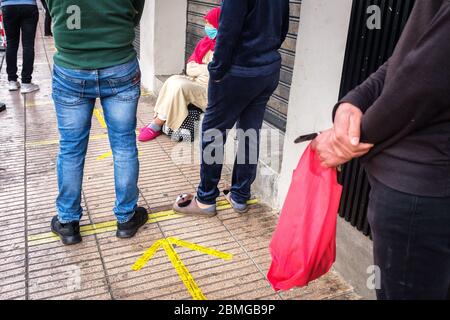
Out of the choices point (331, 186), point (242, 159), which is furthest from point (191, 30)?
point (331, 186)

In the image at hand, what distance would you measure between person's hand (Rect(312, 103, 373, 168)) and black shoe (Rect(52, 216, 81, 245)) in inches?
82.0

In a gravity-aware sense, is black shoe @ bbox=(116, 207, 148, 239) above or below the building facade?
below

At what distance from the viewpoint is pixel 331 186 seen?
1.75 m

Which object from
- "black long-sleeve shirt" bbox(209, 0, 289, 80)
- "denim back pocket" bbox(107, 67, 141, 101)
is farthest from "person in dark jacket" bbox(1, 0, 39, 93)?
"black long-sleeve shirt" bbox(209, 0, 289, 80)

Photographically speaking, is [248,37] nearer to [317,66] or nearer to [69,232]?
[317,66]

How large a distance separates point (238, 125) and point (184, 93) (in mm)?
1571

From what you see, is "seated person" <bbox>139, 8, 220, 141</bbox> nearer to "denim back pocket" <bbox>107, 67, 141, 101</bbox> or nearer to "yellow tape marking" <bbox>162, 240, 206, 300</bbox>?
"denim back pocket" <bbox>107, 67, 141, 101</bbox>

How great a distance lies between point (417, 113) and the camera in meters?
1.32

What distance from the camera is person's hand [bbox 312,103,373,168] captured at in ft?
4.89

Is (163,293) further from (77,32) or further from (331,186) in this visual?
(77,32)

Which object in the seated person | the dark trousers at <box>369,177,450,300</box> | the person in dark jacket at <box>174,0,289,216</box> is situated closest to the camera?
the dark trousers at <box>369,177,450,300</box>

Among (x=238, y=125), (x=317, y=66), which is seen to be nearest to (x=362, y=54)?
(x=317, y=66)

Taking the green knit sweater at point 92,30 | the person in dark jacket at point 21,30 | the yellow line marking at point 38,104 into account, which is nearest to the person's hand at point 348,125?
the green knit sweater at point 92,30

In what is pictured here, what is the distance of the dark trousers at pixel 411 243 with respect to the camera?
140cm
